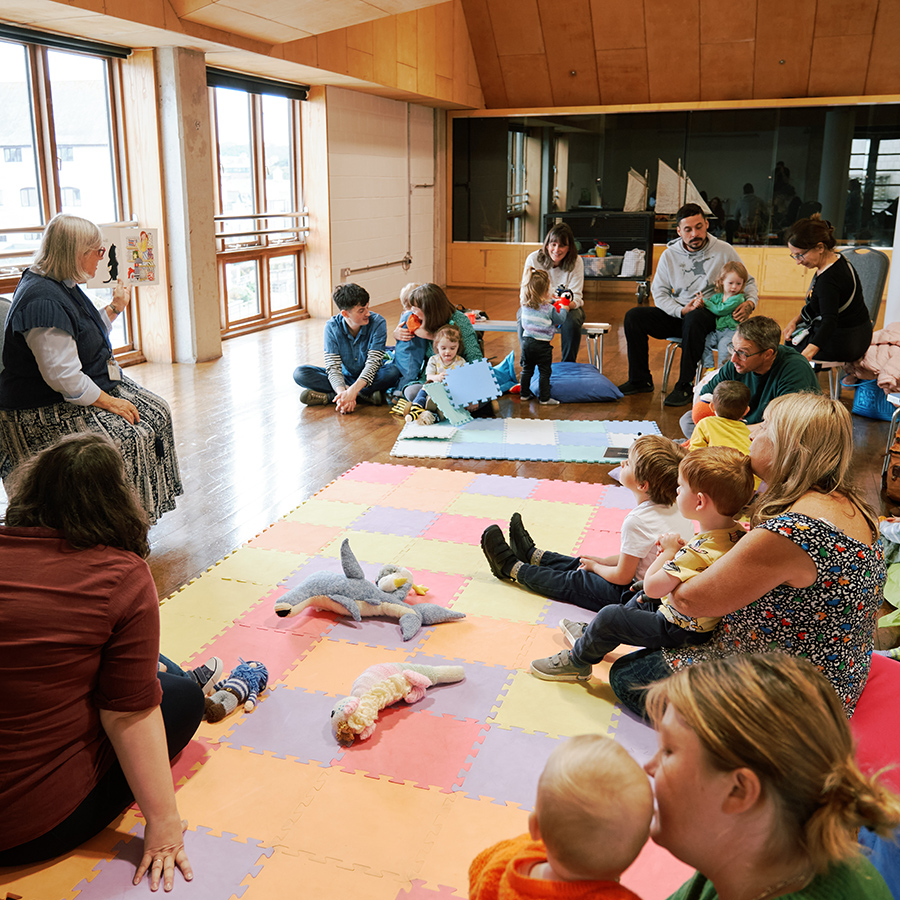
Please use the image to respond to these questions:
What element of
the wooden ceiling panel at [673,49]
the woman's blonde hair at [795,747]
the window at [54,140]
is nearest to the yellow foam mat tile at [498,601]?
the woman's blonde hair at [795,747]

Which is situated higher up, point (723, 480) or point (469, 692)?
point (723, 480)

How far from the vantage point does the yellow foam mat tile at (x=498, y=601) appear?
3.01 metres

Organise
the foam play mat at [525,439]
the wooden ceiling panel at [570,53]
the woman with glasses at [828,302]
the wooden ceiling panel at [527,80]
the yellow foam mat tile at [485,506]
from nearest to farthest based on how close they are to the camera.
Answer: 1. the yellow foam mat tile at [485,506]
2. the foam play mat at [525,439]
3. the woman with glasses at [828,302]
4. the wooden ceiling panel at [570,53]
5. the wooden ceiling panel at [527,80]

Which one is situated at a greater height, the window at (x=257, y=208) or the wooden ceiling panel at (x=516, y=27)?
the wooden ceiling panel at (x=516, y=27)

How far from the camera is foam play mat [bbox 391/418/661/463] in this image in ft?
15.9

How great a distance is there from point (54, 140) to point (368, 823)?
5.61 metres

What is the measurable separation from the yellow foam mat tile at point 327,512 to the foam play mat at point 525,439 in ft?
2.74

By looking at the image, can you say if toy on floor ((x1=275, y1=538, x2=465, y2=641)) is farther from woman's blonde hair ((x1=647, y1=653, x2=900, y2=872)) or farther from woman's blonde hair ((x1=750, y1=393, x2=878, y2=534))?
woman's blonde hair ((x1=647, y1=653, x2=900, y2=872))

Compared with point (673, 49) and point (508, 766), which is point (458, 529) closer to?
point (508, 766)

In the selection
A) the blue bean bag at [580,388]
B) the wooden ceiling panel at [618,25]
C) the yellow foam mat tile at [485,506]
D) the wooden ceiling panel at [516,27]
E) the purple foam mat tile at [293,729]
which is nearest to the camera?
the purple foam mat tile at [293,729]

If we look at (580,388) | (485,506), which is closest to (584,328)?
(580,388)

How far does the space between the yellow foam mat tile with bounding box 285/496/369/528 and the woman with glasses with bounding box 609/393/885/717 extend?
202 cm

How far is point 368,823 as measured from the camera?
6.64 feet

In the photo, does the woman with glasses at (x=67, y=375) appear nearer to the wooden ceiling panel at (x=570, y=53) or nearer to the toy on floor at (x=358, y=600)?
the toy on floor at (x=358, y=600)
